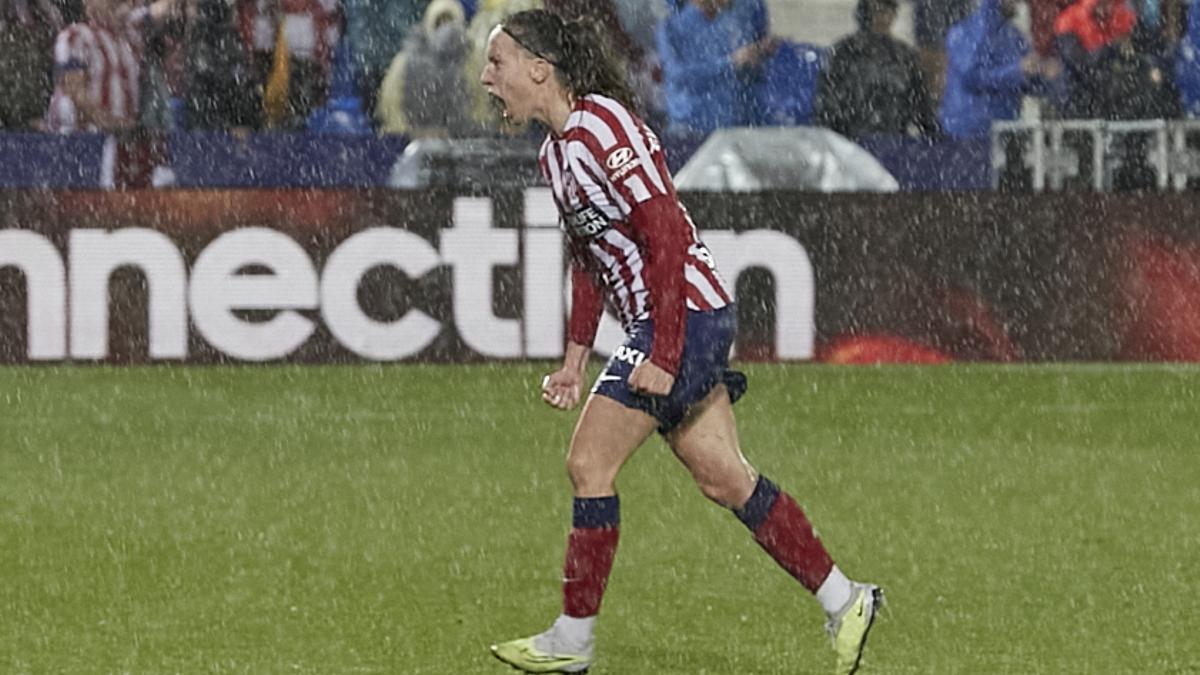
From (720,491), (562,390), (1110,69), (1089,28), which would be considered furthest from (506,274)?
(720,491)

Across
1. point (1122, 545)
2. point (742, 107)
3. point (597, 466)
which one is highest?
point (742, 107)

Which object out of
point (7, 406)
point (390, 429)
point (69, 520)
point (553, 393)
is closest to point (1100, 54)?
point (390, 429)

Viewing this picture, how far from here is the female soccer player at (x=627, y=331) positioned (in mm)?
5801

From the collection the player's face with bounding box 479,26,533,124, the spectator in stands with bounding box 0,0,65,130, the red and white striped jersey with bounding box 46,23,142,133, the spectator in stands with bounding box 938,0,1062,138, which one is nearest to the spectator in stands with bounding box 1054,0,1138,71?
the spectator in stands with bounding box 938,0,1062,138

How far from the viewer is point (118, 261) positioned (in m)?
13.9

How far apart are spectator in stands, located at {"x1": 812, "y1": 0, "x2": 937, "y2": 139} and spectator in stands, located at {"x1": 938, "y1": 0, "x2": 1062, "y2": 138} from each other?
1.65ft

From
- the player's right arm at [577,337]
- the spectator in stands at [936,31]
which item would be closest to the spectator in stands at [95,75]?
the spectator in stands at [936,31]

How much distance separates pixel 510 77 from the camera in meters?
5.91

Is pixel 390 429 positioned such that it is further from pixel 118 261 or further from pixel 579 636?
pixel 579 636

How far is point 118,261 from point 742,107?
4034 mm

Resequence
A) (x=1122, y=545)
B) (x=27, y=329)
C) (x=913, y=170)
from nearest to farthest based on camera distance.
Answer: (x=1122, y=545) → (x=27, y=329) → (x=913, y=170)

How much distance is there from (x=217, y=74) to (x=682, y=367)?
10.0 m

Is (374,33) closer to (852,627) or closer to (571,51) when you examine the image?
(571,51)

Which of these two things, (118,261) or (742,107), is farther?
(742,107)
